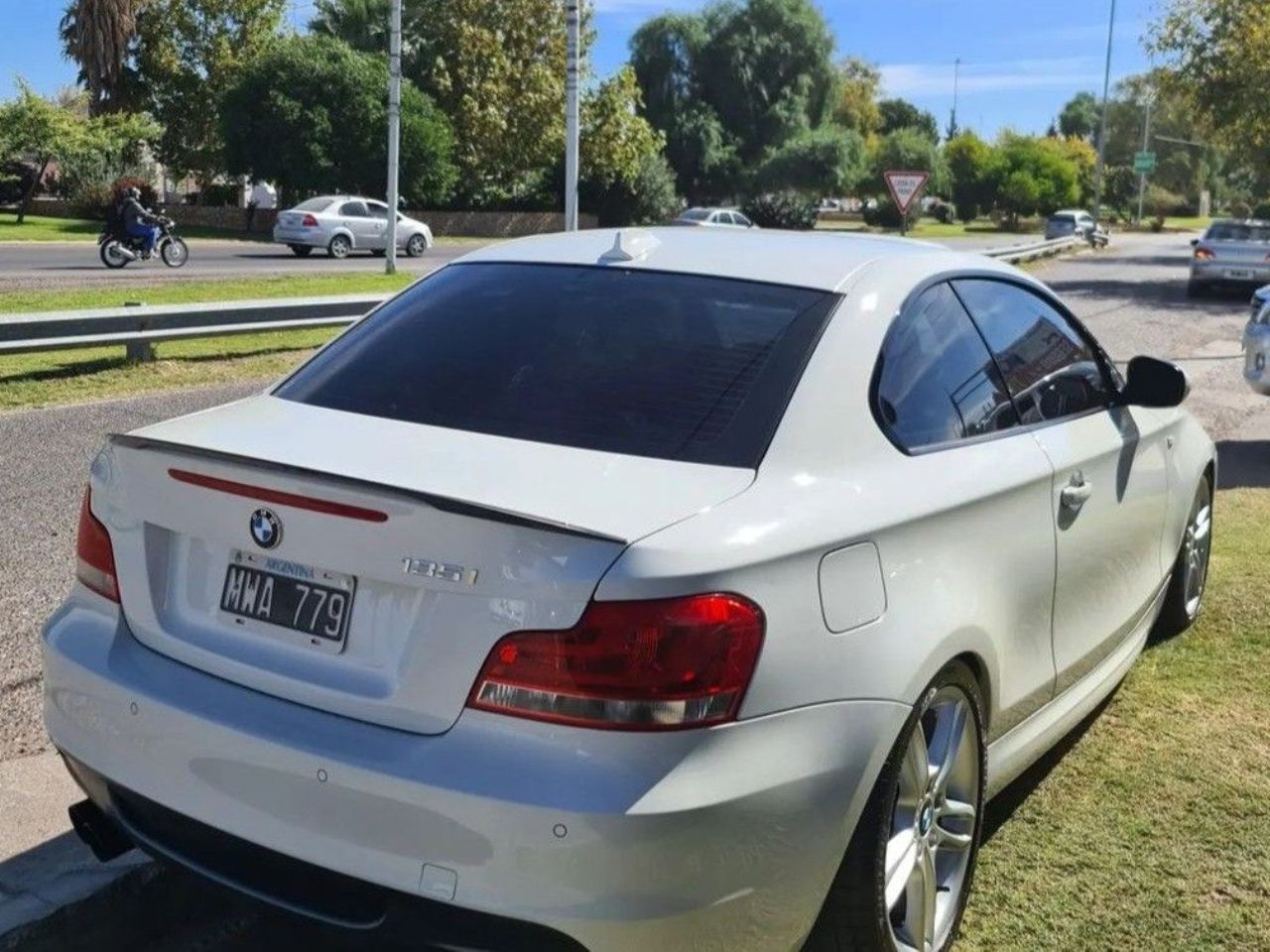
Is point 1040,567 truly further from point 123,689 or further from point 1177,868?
point 123,689

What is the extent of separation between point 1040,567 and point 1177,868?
91 centimetres

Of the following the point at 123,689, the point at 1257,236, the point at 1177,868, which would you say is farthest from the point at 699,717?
the point at 1257,236

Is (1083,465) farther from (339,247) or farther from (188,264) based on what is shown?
(339,247)

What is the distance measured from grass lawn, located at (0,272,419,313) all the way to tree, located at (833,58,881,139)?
3234 inches

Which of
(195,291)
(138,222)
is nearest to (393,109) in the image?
(138,222)

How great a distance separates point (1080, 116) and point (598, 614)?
159941 millimetres

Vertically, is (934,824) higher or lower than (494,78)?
lower

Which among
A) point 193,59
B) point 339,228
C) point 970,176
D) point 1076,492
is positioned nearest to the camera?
point 1076,492

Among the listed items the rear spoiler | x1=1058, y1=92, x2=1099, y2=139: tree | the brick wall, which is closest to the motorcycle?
the rear spoiler

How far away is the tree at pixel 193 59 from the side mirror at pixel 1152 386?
52.4 metres

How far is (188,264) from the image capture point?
1015 inches

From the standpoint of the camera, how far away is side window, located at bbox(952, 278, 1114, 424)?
3.86 metres

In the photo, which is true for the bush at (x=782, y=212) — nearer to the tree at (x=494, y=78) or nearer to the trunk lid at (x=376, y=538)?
the tree at (x=494, y=78)

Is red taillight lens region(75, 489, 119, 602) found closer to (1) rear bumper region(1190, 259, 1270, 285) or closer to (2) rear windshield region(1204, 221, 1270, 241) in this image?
(1) rear bumper region(1190, 259, 1270, 285)
